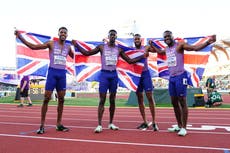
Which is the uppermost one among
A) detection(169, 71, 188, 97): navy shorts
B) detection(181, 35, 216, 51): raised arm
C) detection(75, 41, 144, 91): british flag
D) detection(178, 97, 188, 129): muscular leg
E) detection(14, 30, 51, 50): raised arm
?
detection(14, 30, 51, 50): raised arm

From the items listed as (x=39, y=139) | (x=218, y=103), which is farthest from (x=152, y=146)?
(x=218, y=103)

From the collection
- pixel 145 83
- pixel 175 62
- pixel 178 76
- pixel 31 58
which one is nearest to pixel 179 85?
pixel 178 76

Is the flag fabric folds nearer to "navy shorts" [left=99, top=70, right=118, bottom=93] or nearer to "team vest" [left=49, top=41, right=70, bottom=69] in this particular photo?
"navy shorts" [left=99, top=70, right=118, bottom=93]

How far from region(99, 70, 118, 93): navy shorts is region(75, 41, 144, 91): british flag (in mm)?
562

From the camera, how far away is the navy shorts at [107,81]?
250 inches

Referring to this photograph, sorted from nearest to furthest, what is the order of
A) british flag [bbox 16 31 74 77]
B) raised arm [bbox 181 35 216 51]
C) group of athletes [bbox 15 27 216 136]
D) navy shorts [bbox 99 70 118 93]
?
1. raised arm [bbox 181 35 216 51]
2. group of athletes [bbox 15 27 216 136]
3. navy shorts [bbox 99 70 118 93]
4. british flag [bbox 16 31 74 77]

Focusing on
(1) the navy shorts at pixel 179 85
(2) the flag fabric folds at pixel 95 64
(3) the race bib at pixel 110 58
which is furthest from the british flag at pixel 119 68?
(1) the navy shorts at pixel 179 85

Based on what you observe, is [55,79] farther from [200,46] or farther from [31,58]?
[200,46]

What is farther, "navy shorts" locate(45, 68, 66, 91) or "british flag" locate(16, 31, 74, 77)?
"british flag" locate(16, 31, 74, 77)

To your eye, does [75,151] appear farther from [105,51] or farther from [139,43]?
[139,43]

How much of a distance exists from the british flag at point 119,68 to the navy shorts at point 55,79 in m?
0.94

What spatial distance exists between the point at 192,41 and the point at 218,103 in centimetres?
859

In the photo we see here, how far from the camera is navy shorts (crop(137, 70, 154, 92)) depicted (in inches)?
259

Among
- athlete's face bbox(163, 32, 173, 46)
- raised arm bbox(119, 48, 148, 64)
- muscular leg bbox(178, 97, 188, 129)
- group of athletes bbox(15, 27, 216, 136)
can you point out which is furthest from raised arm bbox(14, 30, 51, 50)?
muscular leg bbox(178, 97, 188, 129)
